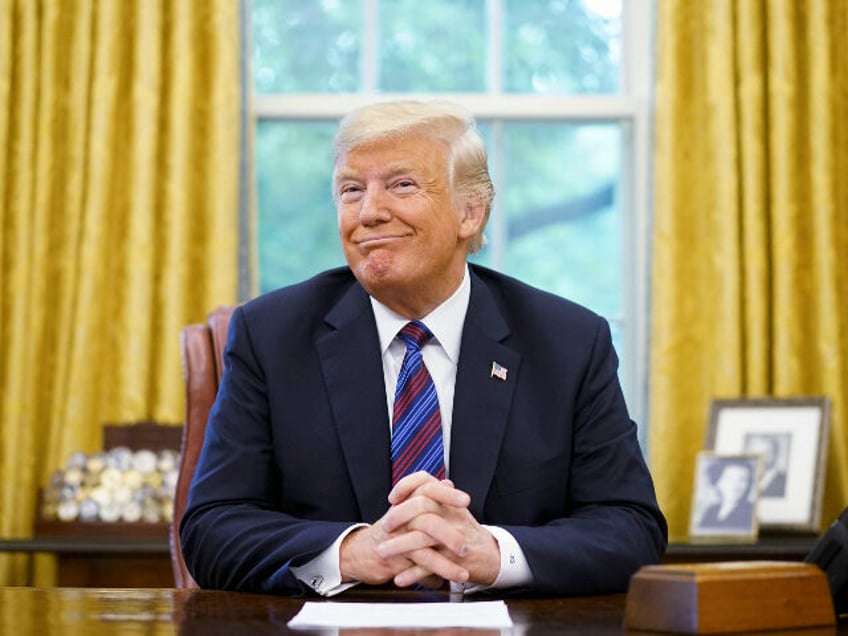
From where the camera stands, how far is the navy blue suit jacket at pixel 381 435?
207 cm

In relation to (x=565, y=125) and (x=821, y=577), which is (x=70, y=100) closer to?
(x=565, y=125)

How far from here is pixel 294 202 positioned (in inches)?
172

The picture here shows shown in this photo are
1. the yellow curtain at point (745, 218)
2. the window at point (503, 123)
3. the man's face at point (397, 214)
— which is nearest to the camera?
the man's face at point (397, 214)

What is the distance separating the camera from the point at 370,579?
187 centimetres

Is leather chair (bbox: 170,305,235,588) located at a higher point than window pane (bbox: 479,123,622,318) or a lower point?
lower

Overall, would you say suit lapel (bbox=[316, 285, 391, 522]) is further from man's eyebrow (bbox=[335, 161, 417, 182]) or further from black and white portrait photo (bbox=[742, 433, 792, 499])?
black and white portrait photo (bbox=[742, 433, 792, 499])

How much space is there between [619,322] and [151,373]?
1506 mm

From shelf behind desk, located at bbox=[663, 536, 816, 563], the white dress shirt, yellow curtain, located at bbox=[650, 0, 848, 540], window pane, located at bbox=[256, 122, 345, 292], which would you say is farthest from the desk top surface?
window pane, located at bbox=[256, 122, 345, 292]

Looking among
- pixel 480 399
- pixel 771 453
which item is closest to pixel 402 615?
pixel 480 399

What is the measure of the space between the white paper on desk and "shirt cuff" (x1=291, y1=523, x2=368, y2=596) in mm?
189

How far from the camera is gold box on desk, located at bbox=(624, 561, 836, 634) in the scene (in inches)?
53.3

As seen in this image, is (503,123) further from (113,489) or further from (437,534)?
(437,534)

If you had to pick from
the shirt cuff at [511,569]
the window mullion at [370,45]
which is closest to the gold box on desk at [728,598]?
the shirt cuff at [511,569]

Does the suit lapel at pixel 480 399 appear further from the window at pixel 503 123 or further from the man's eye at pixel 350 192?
the window at pixel 503 123
